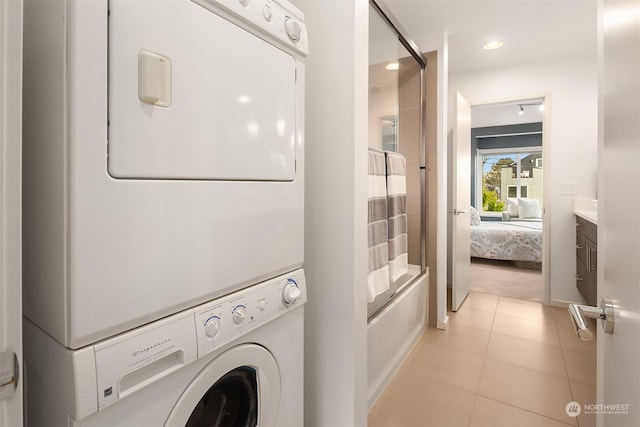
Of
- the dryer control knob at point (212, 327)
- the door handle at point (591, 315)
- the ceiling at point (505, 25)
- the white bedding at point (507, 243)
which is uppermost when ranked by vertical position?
the ceiling at point (505, 25)

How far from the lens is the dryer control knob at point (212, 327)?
0.77 m

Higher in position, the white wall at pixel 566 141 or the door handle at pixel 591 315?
the white wall at pixel 566 141

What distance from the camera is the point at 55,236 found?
0.58 metres

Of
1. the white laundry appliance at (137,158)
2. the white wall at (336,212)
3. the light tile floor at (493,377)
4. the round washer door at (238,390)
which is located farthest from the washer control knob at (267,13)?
the light tile floor at (493,377)

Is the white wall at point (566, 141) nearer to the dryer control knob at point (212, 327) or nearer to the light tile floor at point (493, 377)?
the light tile floor at point (493, 377)

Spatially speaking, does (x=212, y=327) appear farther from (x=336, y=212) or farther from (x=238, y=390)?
(x=336, y=212)

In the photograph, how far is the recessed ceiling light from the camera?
118 inches

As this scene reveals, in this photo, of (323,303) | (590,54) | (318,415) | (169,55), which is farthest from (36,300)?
(590,54)

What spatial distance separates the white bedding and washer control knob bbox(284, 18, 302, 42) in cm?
497

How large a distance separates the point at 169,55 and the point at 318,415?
131 centimetres

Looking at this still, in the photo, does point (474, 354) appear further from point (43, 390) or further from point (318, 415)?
point (43, 390)

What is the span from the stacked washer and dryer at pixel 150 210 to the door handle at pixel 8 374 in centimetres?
7

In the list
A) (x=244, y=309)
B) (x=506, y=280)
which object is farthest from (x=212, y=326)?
(x=506, y=280)

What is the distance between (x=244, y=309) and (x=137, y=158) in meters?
0.45
